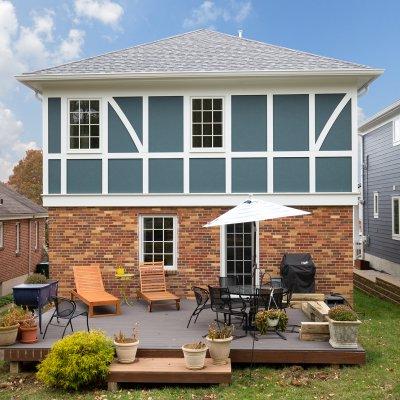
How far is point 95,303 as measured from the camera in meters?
10.8

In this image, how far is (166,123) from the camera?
1284 centimetres

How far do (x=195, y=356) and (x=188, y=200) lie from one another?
5587 mm

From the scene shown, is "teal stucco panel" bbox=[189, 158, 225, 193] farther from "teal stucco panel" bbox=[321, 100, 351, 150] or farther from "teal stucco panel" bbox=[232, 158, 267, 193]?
"teal stucco panel" bbox=[321, 100, 351, 150]

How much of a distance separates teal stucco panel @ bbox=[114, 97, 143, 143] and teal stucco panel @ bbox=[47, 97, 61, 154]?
4.85ft

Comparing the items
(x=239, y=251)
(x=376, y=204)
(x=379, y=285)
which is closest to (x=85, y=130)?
(x=239, y=251)

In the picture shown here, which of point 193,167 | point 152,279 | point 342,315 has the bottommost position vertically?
point 342,315

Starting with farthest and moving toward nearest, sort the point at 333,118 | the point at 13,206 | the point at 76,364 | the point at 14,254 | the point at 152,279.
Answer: the point at 13,206
the point at 14,254
the point at 333,118
the point at 152,279
the point at 76,364

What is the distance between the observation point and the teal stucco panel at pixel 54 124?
13.0 m

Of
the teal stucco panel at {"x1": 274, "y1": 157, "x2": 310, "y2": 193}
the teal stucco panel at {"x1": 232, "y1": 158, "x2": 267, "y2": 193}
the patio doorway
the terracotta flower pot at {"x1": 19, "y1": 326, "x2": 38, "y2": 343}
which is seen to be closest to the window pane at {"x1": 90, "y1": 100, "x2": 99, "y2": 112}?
the teal stucco panel at {"x1": 232, "y1": 158, "x2": 267, "y2": 193}

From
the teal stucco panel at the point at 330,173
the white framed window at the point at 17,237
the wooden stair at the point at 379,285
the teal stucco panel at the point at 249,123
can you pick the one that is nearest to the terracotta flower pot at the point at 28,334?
the teal stucco panel at the point at 249,123

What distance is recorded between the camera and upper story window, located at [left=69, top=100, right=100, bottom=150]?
13.0 metres

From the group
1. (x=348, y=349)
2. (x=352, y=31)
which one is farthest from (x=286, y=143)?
(x=352, y=31)

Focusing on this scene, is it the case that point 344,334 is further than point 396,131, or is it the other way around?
point 396,131

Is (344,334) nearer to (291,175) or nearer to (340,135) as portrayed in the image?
(291,175)
